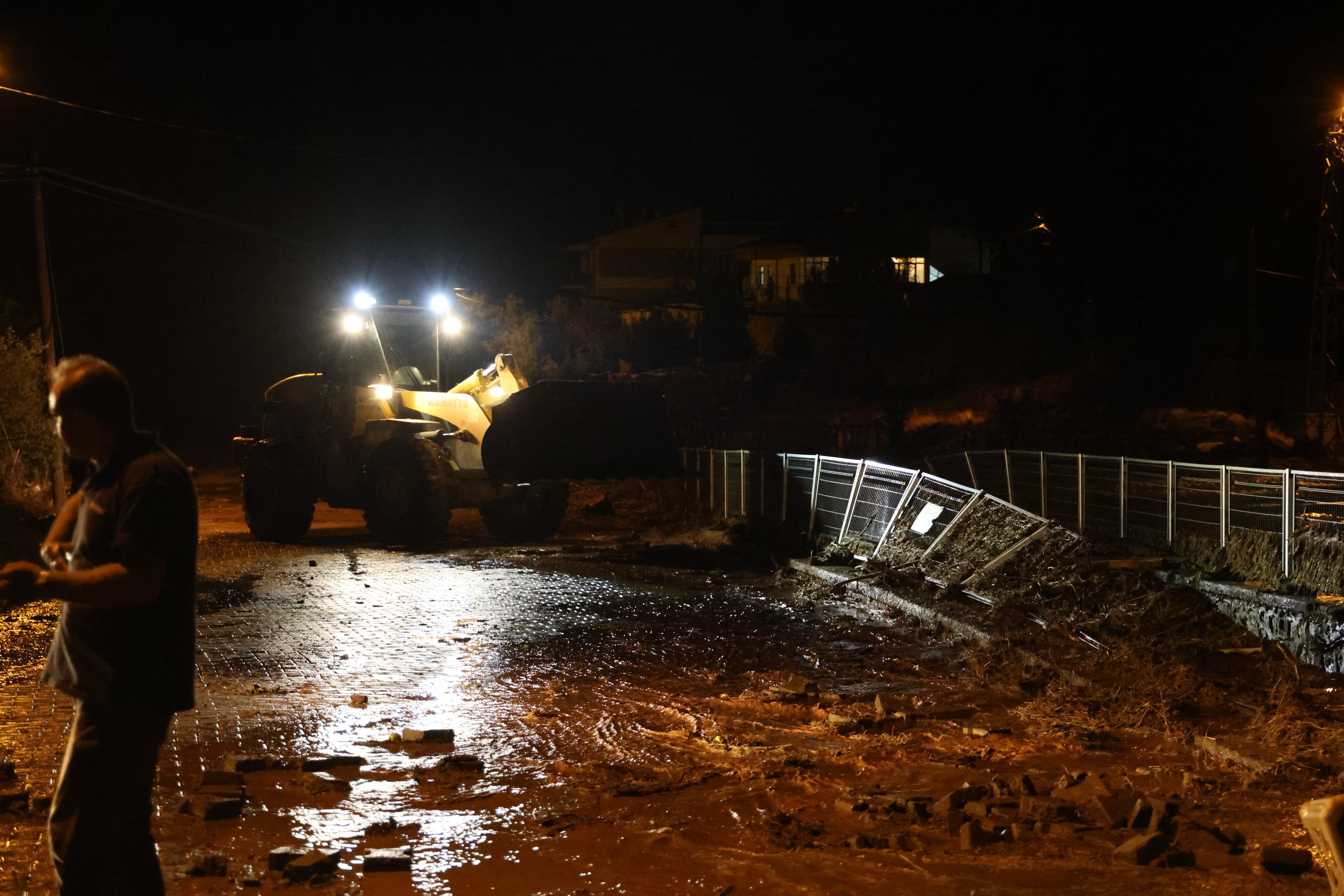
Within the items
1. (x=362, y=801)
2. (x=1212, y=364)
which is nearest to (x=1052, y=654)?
(x=362, y=801)

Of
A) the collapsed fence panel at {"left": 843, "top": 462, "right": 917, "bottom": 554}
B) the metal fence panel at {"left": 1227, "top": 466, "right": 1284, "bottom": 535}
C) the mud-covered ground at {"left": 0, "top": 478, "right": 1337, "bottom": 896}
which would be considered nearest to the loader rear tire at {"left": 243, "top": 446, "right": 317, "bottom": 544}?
the mud-covered ground at {"left": 0, "top": 478, "right": 1337, "bottom": 896}

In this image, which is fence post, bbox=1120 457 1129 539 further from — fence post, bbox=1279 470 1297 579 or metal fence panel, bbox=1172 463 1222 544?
fence post, bbox=1279 470 1297 579

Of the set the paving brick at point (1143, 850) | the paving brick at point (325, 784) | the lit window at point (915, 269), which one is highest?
the lit window at point (915, 269)

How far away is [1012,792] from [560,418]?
42.9 ft

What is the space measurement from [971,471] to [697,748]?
1342cm

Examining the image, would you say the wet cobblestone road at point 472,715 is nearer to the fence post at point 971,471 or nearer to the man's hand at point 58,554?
the man's hand at point 58,554

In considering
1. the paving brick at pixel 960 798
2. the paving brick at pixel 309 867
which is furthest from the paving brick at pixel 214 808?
the paving brick at pixel 960 798

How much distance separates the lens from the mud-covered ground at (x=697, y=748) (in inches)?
207

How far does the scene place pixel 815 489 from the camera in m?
18.1

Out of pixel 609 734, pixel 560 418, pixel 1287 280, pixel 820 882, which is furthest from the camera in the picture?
pixel 1287 280

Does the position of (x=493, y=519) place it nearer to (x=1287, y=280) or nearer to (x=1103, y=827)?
(x=1103, y=827)

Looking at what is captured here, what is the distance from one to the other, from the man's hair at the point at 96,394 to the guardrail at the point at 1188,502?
1075 cm

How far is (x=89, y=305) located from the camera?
184ft

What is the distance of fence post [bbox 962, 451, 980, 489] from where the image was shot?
19.8 m
